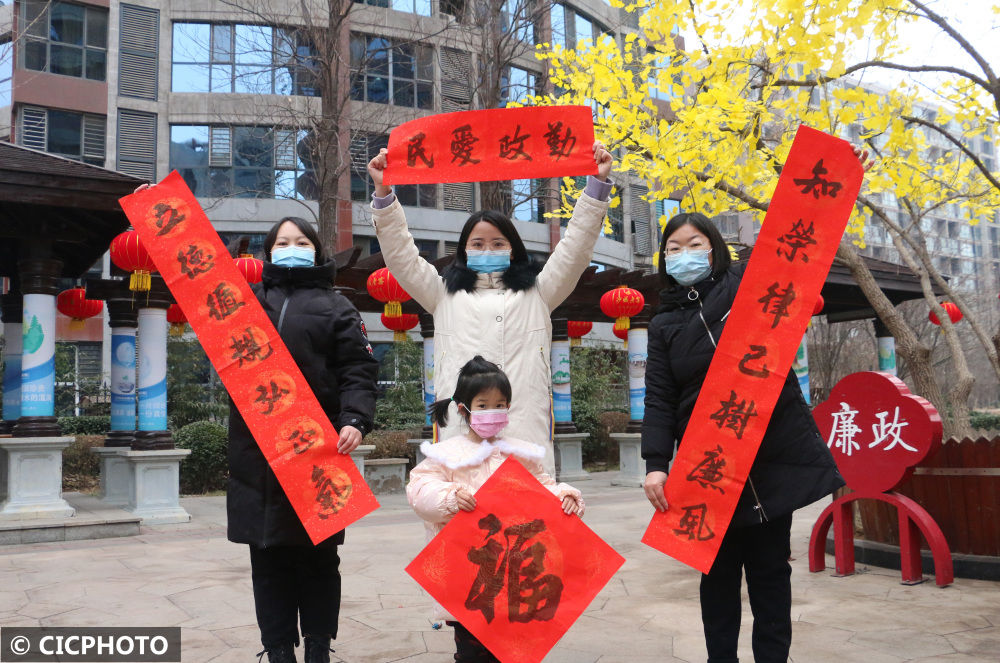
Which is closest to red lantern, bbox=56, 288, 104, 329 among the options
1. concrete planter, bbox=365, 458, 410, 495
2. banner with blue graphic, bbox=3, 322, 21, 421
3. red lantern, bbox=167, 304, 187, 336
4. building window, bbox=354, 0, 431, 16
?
banner with blue graphic, bbox=3, 322, 21, 421

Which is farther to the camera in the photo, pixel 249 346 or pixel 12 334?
pixel 12 334

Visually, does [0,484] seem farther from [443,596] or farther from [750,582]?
[750,582]

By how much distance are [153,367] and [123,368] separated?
1197 millimetres

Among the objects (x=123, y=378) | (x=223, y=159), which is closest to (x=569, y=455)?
(x=123, y=378)

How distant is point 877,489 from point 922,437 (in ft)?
1.65

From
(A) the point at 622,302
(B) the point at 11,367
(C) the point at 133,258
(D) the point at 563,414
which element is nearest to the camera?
(C) the point at 133,258

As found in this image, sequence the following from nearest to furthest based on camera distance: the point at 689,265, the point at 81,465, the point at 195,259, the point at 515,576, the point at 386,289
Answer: the point at 515,576 < the point at 689,265 < the point at 195,259 < the point at 386,289 < the point at 81,465

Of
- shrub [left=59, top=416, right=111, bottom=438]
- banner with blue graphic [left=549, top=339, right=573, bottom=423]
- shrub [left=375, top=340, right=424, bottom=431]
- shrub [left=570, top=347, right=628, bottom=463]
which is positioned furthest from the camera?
shrub [left=570, top=347, right=628, bottom=463]

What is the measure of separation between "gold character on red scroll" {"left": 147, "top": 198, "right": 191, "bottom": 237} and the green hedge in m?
13.3

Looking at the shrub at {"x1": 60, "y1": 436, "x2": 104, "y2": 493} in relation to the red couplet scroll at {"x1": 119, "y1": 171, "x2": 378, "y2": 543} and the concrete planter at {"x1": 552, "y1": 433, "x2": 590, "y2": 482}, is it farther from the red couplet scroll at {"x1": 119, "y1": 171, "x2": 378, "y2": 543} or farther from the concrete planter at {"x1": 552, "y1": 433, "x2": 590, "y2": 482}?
the red couplet scroll at {"x1": 119, "y1": 171, "x2": 378, "y2": 543}

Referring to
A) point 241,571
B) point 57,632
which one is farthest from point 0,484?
point 57,632

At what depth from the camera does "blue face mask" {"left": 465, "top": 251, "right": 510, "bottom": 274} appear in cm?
347

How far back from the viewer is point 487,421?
3.12 m

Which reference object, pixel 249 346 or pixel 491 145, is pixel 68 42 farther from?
pixel 249 346
